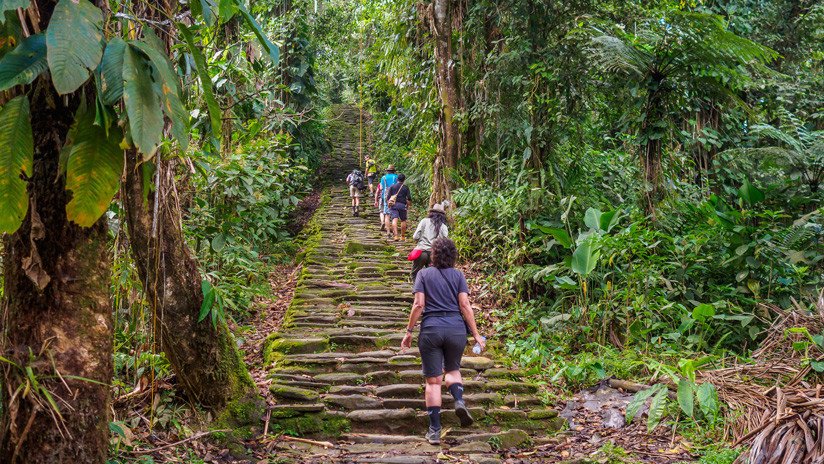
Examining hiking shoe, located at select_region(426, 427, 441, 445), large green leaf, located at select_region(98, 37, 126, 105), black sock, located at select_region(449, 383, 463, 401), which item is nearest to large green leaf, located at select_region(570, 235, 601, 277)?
black sock, located at select_region(449, 383, 463, 401)

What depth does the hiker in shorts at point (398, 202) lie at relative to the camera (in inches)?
505

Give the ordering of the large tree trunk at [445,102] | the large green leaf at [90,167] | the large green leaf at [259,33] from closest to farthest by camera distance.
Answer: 1. the large green leaf at [90,167]
2. the large green leaf at [259,33]
3. the large tree trunk at [445,102]

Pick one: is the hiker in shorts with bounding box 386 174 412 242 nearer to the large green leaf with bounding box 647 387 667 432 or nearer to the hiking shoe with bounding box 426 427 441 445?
the hiking shoe with bounding box 426 427 441 445

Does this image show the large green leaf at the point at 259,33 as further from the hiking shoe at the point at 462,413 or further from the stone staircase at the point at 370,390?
the hiking shoe at the point at 462,413

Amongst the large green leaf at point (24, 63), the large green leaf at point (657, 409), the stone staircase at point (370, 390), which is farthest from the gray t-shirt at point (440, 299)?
the large green leaf at point (24, 63)

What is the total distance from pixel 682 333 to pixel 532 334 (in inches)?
68.5

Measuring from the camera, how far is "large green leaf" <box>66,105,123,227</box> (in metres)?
2.64

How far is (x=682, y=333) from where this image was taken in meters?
Answer: 6.63

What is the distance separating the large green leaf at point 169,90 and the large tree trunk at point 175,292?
6.56 ft

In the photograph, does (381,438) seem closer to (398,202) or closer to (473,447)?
(473,447)

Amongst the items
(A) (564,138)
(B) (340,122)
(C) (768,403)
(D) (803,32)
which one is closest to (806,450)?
(C) (768,403)

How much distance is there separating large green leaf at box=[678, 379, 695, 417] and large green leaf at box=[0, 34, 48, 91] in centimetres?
464

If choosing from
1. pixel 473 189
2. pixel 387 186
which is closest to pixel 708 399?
pixel 473 189

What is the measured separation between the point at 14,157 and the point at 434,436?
12.9ft
